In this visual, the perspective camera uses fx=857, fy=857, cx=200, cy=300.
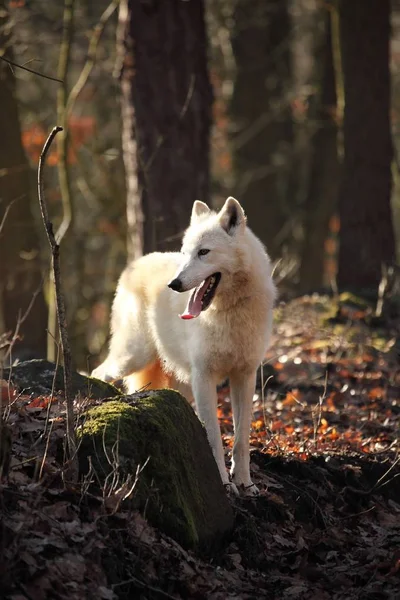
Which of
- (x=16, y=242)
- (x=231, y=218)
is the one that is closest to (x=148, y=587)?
(x=231, y=218)

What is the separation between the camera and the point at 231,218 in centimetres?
661

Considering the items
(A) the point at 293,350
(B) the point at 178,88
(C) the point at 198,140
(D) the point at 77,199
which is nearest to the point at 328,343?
(A) the point at 293,350

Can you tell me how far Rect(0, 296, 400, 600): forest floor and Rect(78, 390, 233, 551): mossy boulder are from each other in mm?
A: 140

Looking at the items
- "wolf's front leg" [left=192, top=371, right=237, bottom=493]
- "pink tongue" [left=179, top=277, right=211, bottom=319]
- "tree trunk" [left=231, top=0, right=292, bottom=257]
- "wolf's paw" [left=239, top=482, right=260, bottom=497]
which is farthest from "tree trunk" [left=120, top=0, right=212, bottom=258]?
"tree trunk" [left=231, top=0, right=292, bottom=257]

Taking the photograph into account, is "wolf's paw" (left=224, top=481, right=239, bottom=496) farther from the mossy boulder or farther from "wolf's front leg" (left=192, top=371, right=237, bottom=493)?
the mossy boulder

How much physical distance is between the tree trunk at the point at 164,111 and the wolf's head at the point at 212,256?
4749 millimetres

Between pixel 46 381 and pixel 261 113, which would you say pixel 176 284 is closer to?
pixel 46 381

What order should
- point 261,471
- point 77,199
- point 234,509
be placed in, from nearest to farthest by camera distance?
point 234,509 < point 261,471 < point 77,199

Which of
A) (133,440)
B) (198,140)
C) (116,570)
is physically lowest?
(116,570)

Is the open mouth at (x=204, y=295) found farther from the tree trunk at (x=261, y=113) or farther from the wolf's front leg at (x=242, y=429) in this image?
the tree trunk at (x=261, y=113)

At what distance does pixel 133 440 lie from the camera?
5199 millimetres

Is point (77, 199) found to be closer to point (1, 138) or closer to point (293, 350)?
point (1, 138)

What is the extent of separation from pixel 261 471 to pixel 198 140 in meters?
5.88

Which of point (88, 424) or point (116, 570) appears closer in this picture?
point (116, 570)
